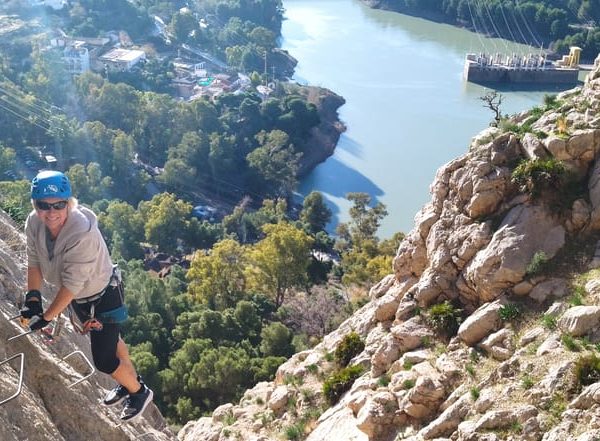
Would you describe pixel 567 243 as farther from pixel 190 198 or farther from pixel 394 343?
pixel 190 198

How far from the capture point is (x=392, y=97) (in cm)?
3884

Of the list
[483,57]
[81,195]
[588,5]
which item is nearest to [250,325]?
[81,195]

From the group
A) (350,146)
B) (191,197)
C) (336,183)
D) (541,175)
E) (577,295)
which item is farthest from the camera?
(350,146)

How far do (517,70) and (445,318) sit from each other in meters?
38.7

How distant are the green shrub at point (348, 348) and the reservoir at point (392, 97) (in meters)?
17.0

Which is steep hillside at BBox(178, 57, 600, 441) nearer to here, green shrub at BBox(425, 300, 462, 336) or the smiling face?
green shrub at BBox(425, 300, 462, 336)

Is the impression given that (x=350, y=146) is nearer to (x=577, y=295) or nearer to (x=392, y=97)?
(x=392, y=97)

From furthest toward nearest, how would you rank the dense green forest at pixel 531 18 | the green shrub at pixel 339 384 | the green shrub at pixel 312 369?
1. the dense green forest at pixel 531 18
2. the green shrub at pixel 312 369
3. the green shrub at pixel 339 384

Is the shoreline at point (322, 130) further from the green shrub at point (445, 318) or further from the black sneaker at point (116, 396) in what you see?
the black sneaker at point (116, 396)

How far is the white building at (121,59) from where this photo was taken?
38.7 metres

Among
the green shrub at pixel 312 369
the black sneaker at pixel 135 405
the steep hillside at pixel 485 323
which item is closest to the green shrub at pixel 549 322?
the steep hillside at pixel 485 323

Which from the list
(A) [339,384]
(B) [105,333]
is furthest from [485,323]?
(B) [105,333]

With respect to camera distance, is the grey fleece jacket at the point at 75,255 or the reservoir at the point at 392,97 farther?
the reservoir at the point at 392,97

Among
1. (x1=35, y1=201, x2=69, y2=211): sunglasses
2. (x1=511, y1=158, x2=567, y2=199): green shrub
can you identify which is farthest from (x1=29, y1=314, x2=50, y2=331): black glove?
(x1=511, y1=158, x2=567, y2=199): green shrub
